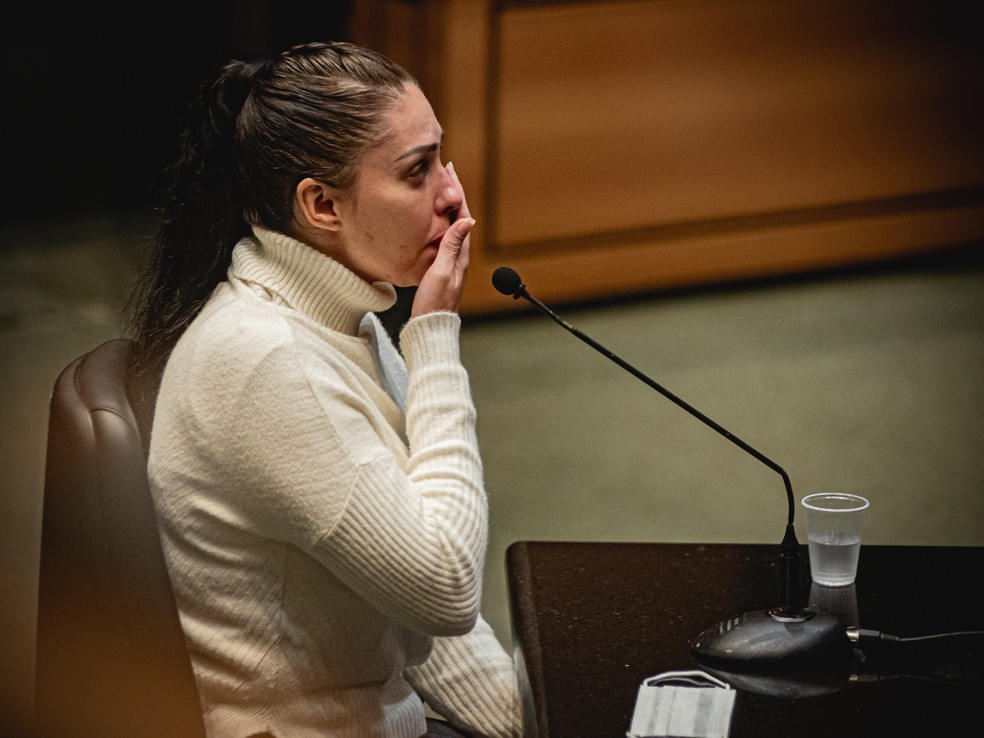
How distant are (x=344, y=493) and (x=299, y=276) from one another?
267 mm

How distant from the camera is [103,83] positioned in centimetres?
380

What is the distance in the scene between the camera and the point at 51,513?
106cm

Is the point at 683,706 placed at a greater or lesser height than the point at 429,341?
lesser

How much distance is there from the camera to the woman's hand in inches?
49.0

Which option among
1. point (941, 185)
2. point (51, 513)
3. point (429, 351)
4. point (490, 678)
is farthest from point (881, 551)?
point (941, 185)

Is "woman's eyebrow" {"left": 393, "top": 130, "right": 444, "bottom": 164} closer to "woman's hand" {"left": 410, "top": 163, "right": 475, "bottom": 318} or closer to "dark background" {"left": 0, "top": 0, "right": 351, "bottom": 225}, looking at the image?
"woman's hand" {"left": 410, "top": 163, "right": 475, "bottom": 318}

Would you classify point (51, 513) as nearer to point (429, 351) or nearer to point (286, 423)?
point (286, 423)

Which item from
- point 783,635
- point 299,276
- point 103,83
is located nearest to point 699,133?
point 103,83

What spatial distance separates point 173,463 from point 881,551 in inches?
29.2

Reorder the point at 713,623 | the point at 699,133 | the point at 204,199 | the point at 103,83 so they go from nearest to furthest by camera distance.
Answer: the point at 713,623 → the point at 204,199 → the point at 699,133 → the point at 103,83

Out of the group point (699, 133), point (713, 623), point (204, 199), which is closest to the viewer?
point (713, 623)

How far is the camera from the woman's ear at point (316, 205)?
4.04ft

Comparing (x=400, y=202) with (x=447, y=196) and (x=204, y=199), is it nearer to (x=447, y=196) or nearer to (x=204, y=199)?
(x=447, y=196)

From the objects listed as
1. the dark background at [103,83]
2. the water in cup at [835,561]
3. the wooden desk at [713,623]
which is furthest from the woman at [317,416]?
the dark background at [103,83]
